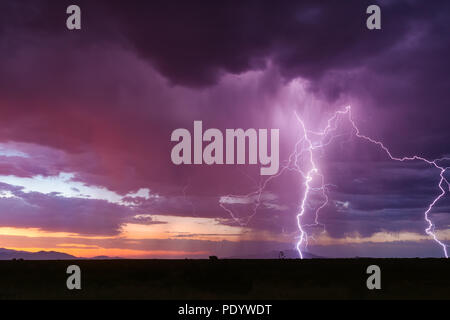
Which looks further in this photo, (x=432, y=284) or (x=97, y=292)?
(x=432, y=284)

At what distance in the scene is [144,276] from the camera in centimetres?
4319

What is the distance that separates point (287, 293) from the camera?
26.9m
